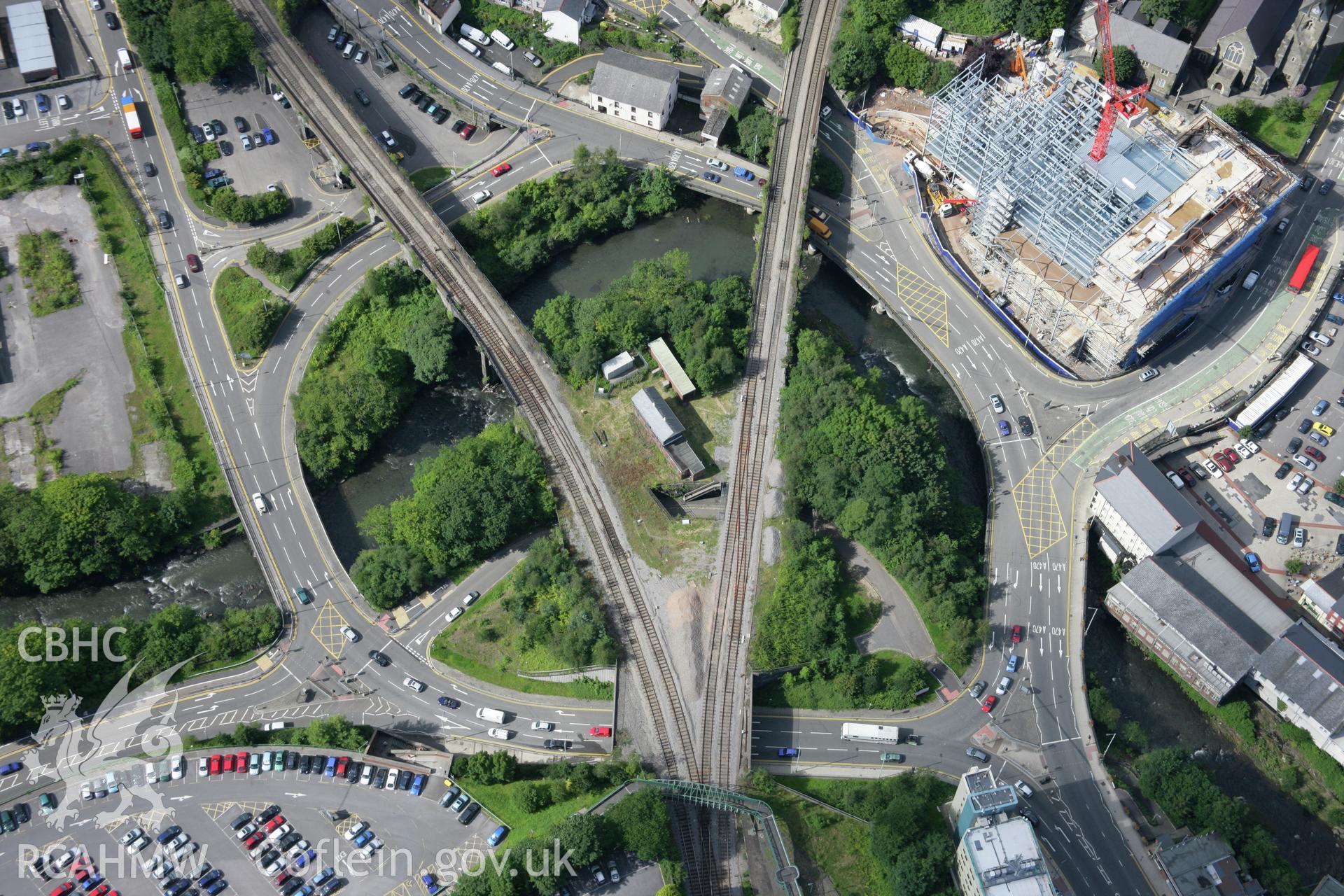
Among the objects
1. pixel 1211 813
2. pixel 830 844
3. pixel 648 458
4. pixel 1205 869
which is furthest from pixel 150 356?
pixel 1205 869

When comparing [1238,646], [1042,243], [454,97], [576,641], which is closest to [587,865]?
[576,641]

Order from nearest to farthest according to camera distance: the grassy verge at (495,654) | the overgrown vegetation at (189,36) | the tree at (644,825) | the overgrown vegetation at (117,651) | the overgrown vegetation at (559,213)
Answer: the tree at (644,825) → the overgrown vegetation at (117,651) → the grassy verge at (495,654) → the overgrown vegetation at (559,213) → the overgrown vegetation at (189,36)

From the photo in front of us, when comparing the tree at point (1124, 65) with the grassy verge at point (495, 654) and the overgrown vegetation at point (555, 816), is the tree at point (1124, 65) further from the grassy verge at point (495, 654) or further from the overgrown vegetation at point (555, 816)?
the overgrown vegetation at point (555, 816)

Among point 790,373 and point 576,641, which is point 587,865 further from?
point 790,373

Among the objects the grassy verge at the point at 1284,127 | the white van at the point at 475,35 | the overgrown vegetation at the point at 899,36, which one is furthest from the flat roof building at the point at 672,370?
the grassy verge at the point at 1284,127

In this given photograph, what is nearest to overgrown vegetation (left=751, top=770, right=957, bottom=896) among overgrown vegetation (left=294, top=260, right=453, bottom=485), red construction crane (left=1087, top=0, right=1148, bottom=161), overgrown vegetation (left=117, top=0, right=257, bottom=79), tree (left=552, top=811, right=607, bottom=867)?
tree (left=552, top=811, right=607, bottom=867)

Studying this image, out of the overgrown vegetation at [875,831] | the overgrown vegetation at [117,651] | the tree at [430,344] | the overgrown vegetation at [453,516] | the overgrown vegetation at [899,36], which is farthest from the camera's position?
the overgrown vegetation at [899,36]
